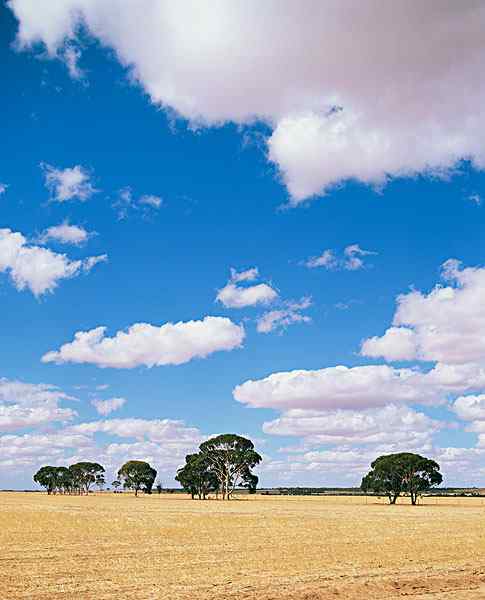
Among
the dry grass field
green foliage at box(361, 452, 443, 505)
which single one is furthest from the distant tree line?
the dry grass field

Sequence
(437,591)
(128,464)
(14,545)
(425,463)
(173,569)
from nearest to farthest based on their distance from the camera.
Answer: (437,591) < (173,569) < (14,545) < (425,463) < (128,464)

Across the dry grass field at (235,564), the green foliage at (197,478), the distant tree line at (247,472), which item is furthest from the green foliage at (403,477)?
the dry grass field at (235,564)

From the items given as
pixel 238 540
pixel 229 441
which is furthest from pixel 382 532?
pixel 229 441

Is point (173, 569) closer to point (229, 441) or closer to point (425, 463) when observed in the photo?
point (425, 463)

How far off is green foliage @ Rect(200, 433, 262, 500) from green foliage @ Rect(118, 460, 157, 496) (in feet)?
169

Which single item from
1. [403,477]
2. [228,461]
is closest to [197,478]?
[228,461]

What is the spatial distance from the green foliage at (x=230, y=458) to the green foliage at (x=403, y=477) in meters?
26.3

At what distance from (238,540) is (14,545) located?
12367mm

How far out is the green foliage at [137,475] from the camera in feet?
638

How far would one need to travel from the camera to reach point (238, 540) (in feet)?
125

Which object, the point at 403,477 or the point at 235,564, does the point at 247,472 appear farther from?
the point at 235,564

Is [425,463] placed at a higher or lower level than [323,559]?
higher

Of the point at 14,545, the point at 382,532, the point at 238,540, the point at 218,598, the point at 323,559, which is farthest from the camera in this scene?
the point at 382,532

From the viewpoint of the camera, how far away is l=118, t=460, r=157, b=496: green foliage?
638 feet
